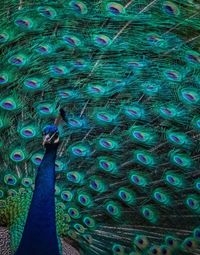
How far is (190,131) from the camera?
141 inches

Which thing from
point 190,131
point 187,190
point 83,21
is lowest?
point 187,190

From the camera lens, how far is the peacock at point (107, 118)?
11.6ft

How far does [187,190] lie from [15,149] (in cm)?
79

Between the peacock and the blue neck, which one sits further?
the peacock

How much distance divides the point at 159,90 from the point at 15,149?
0.70 m

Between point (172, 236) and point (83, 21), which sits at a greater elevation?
point (83, 21)

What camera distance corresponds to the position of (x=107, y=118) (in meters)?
3.61

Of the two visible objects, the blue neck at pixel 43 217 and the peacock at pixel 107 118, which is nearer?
the blue neck at pixel 43 217

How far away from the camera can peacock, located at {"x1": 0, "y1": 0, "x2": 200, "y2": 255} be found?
3.54 m

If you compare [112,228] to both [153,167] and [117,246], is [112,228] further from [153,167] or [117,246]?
[153,167]

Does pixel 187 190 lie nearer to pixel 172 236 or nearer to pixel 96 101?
pixel 172 236

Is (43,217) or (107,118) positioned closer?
(43,217)

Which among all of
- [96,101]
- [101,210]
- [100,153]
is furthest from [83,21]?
[101,210]

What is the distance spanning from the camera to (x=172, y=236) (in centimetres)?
368
